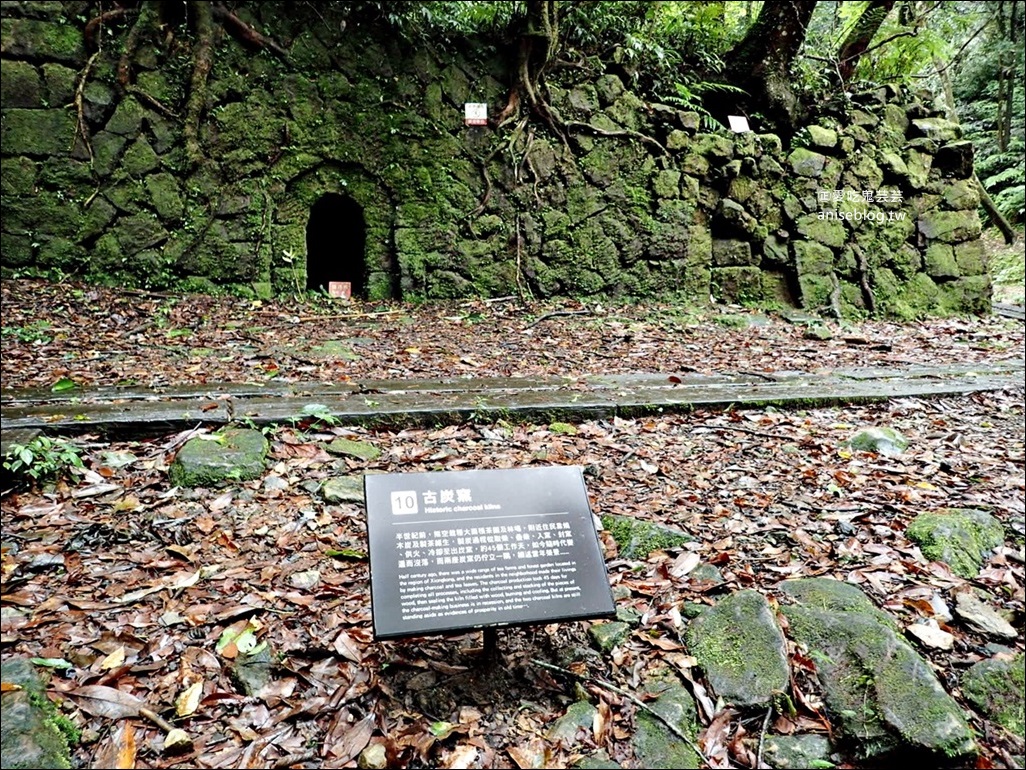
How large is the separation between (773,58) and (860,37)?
1.70 m

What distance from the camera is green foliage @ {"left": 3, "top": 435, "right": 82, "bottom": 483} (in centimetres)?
334

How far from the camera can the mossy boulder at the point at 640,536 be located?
325 centimetres

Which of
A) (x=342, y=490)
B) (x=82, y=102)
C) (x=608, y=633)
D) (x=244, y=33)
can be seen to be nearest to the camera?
(x=608, y=633)

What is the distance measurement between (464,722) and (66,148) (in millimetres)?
7244

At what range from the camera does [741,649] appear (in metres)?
2.59

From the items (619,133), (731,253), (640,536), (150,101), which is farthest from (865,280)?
(150,101)

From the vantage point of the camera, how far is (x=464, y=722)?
2295 millimetres

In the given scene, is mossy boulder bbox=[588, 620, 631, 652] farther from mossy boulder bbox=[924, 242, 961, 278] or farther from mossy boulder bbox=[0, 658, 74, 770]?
mossy boulder bbox=[924, 242, 961, 278]

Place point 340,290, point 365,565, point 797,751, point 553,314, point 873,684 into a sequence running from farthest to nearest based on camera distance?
point 340,290 < point 553,314 < point 365,565 < point 873,684 < point 797,751

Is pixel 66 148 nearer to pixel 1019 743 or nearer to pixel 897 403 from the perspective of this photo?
pixel 897 403

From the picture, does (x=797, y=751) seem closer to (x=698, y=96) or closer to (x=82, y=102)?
(x=82, y=102)

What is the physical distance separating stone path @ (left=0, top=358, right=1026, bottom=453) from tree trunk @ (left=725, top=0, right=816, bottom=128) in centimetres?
509

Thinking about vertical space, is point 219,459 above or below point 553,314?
below

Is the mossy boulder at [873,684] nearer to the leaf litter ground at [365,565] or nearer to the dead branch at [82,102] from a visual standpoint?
the leaf litter ground at [365,565]
